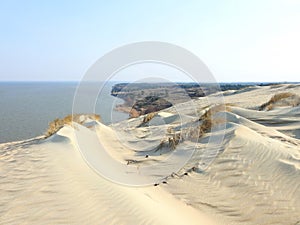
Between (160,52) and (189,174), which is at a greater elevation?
(160,52)

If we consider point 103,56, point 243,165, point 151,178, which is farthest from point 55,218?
point 103,56

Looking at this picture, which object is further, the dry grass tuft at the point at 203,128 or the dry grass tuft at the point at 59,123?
the dry grass tuft at the point at 59,123

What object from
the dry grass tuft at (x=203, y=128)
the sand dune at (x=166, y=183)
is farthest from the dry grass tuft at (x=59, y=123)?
the dry grass tuft at (x=203, y=128)

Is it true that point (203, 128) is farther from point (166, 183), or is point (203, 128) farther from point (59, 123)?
point (59, 123)

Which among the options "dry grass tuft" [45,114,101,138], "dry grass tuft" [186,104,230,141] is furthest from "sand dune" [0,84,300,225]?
"dry grass tuft" [45,114,101,138]

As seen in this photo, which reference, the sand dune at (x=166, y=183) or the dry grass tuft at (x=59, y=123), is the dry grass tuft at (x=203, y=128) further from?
the dry grass tuft at (x=59, y=123)

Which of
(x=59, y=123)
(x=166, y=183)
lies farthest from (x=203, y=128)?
(x=59, y=123)

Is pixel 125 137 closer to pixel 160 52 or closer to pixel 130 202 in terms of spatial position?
pixel 160 52

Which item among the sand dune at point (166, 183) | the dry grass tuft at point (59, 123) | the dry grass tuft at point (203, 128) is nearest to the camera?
the sand dune at point (166, 183)
